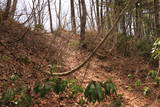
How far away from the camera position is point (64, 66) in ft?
26.9

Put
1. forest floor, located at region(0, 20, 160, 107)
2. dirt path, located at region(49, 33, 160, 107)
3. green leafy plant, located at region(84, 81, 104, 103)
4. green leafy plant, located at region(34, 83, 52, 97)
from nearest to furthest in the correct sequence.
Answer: green leafy plant, located at region(84, 81, 104, 103), green leafy plant, located at region(34, 83, 52, 97), forest floor, located at region(0, 20, 160, 107), dirt path, located at region(49, 33, 160, 107)

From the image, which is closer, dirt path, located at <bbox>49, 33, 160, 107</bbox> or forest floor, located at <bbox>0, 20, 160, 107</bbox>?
forest floor, located at <bbox>0, 20, 160, 107</bbox>

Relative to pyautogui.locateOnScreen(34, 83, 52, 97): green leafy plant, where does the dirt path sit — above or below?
below

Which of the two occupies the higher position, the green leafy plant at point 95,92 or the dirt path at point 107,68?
the green leafy plant at point 95,92

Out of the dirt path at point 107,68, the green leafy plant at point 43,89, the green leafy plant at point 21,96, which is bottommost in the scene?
the dirt path at point 107,68

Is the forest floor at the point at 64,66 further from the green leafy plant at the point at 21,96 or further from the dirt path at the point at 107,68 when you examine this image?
the green leafy plant at the point at 21,96

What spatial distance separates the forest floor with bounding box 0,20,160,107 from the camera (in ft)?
17.0

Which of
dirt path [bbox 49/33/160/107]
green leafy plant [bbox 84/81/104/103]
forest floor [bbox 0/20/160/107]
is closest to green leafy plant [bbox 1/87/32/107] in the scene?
forest floor [bbox 0/20/160/107]

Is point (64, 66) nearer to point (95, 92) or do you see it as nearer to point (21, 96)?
point (21, 96)

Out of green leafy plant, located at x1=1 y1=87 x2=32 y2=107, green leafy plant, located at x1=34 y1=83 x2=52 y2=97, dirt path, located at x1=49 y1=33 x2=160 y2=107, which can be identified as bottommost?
dirt path, located at x1=49 y1=33 x2=160 y2=107

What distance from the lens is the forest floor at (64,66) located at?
17.0ft

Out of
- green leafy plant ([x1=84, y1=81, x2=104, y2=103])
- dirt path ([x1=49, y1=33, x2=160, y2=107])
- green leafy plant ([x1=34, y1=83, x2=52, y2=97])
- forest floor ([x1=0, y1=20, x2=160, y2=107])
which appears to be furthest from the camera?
dirt path ([x1=49, y1=33, x2=160, y2=107])

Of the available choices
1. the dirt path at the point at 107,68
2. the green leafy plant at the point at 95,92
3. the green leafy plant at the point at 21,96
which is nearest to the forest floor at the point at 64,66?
the dirt path at the point at 107,68

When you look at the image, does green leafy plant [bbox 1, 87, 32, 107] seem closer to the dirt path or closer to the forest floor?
the forest floor
